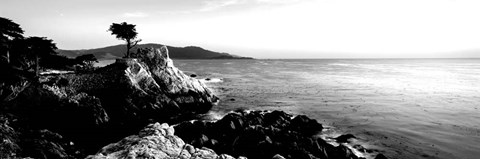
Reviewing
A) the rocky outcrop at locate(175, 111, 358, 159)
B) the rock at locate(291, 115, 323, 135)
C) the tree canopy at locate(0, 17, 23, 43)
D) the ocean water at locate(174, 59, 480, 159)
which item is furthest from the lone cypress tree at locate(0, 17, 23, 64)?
the rock at locate(291, 115, 323, 135)

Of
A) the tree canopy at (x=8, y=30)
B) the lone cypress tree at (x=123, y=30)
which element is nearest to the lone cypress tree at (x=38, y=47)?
the tree canopy at (x=8, y=30)

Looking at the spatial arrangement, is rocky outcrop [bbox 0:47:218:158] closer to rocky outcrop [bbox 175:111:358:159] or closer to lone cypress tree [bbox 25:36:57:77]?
lone cypress tree [bbox 25:36:57:77]

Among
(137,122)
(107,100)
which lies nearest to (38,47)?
(107,100)

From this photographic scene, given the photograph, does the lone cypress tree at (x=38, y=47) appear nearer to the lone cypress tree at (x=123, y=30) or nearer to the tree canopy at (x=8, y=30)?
the tree canopy at (x=8, y=30)

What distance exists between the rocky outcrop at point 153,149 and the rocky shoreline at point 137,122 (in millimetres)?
54

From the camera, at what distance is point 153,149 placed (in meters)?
14.1

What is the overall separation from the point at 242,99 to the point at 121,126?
2316 centimetres

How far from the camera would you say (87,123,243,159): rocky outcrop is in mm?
13414

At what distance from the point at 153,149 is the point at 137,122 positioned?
18027 mm

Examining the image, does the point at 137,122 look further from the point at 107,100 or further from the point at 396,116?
the point at 396,116

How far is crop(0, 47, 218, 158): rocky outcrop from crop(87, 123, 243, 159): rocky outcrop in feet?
29.6

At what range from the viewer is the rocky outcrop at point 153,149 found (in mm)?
13414

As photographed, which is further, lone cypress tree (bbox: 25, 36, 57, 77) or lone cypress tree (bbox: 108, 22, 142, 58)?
lone cypress tree (bbox: 108, 22, 142, 58)

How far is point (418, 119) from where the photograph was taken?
110 ft
